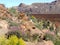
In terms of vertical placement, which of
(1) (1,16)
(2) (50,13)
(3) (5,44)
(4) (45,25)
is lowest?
(2) (50,13)

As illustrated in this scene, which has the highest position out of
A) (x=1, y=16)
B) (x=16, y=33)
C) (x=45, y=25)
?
(x=16, y=33)

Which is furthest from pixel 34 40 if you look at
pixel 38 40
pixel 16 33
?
pixel 16 33

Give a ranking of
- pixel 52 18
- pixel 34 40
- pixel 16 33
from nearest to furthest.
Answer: pixel 16 33, pixel 34 40, pixel 52 18

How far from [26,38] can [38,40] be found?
2.38m

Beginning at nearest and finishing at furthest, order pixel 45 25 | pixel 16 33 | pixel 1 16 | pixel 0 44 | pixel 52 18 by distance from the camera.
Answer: pixel 0 44
pixel 16 33
pixel 1 16
pixel 45 25
pixel 52 18

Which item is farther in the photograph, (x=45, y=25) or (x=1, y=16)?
(x=45, y=25)

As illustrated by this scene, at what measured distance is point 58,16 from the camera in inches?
2549

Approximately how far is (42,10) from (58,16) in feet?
20.8

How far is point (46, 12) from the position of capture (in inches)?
2707

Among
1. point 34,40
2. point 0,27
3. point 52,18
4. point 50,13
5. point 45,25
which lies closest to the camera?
point 34,40

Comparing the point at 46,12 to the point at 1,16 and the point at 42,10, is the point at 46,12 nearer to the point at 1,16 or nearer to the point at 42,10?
the point at 42,10

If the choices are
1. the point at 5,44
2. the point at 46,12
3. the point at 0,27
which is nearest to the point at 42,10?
the point at 46,12

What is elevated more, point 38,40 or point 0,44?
point 0,44

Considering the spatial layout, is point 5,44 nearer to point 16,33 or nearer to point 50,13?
point 16,33
